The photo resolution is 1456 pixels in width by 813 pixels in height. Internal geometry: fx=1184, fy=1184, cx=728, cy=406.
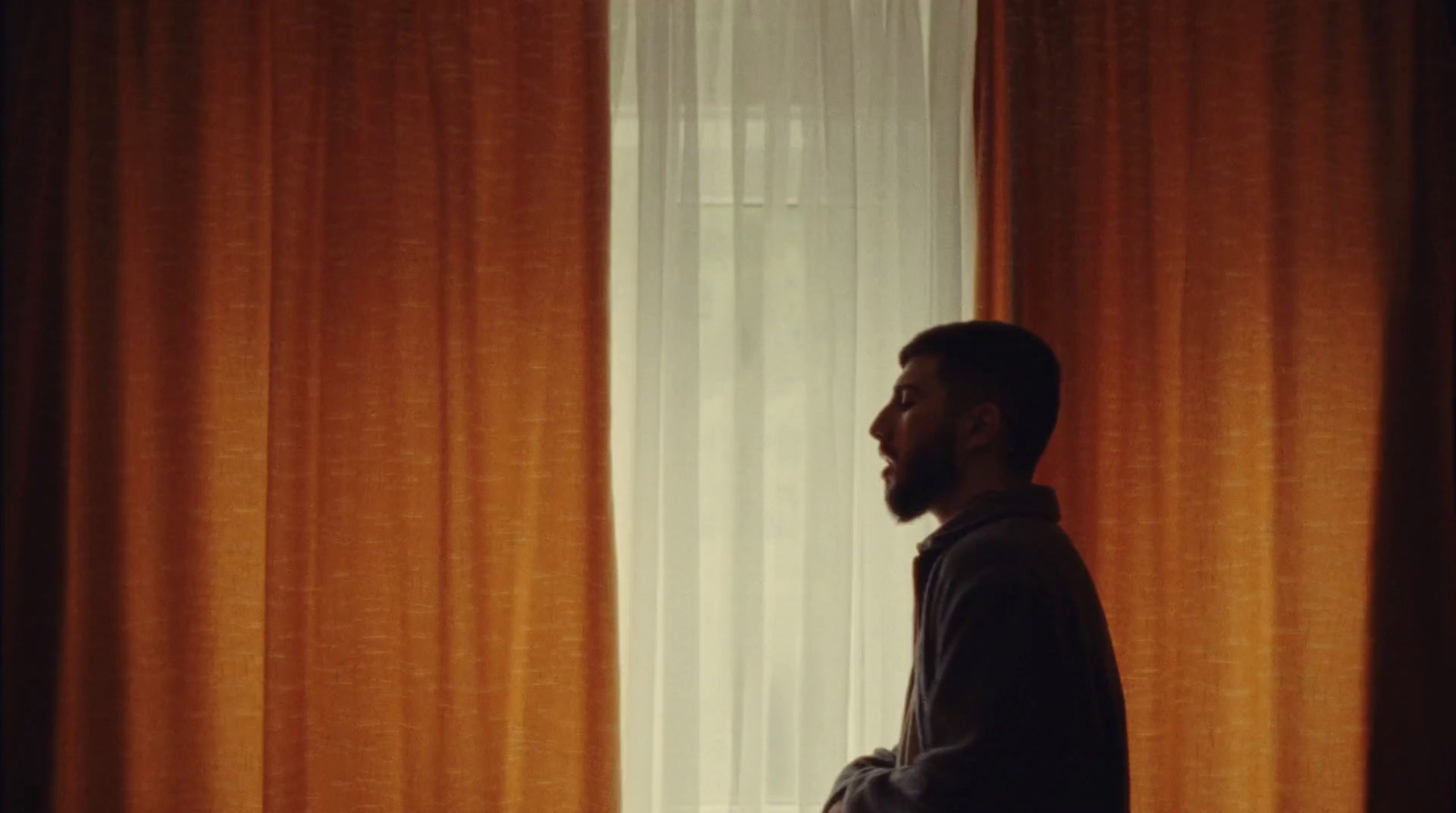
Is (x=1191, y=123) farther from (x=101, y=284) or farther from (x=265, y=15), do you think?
(x=101, y=284)

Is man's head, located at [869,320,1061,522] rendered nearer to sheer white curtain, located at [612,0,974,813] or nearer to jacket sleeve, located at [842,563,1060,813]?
jacket sleeve, located at [842,563,1060,813]

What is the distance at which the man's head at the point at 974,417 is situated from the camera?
148 cm

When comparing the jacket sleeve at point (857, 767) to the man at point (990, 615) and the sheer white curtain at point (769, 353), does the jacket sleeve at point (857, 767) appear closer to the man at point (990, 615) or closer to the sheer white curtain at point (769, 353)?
the man at point (990, 615)

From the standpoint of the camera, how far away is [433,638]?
2.30m

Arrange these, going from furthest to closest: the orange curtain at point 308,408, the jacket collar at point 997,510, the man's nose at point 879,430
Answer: the orange curtain at point 308,408 < the man's nose at point 879,430 < the jacket collar at point 997,510

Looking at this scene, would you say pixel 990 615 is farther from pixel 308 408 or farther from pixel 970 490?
pixel 308 408

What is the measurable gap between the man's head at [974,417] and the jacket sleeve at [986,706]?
181 mm

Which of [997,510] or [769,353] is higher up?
[769,353]

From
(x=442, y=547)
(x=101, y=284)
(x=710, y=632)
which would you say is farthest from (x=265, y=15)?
(x=710, y=632)

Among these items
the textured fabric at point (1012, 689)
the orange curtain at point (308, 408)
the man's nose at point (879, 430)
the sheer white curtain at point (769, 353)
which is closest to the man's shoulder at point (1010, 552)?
the textured fabric at point (1012, 689)

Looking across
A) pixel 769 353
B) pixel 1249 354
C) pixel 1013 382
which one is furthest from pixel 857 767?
pixel 1249 354

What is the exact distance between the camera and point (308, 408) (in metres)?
2.32

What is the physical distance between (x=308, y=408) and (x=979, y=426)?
1.41m

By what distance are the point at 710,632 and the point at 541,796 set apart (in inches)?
17.8
